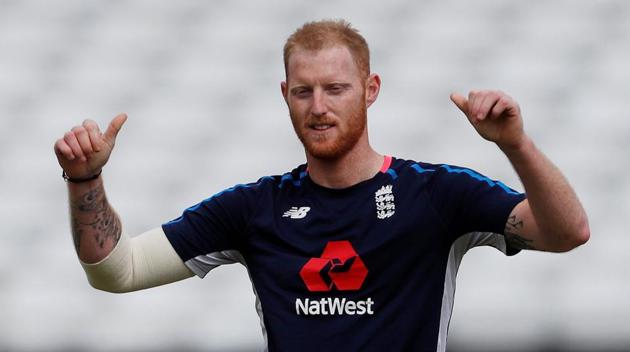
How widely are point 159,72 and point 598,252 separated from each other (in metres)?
3.92

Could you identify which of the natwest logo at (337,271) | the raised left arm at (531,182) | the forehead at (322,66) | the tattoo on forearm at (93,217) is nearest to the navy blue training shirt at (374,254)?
the natwest logo at (337,271)

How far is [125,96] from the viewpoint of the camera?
903cm

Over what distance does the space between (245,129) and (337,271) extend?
18.3ft

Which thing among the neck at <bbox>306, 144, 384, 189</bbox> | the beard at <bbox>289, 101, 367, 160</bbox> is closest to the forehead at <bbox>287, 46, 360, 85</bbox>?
the beard at <bbox>289, 101, 367, 160</bbox>

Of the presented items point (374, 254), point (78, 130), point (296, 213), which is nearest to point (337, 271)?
point (374, 254)

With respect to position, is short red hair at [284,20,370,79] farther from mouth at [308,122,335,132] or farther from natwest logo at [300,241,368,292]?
natwest logo at [300,241,368,292]

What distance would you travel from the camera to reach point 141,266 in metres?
3.47

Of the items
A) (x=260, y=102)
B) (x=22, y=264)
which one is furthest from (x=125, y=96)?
(x=22, y=264)

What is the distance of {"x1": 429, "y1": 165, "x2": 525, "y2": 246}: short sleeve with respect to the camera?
122 inches

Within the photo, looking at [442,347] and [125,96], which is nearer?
[442,347]

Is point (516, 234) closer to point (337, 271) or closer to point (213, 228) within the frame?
point (337, 271)

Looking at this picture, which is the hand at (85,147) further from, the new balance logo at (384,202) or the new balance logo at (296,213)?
the new balance logo at (384,202)

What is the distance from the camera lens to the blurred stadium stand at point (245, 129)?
7320 mm

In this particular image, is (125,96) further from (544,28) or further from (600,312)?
(600,312)
